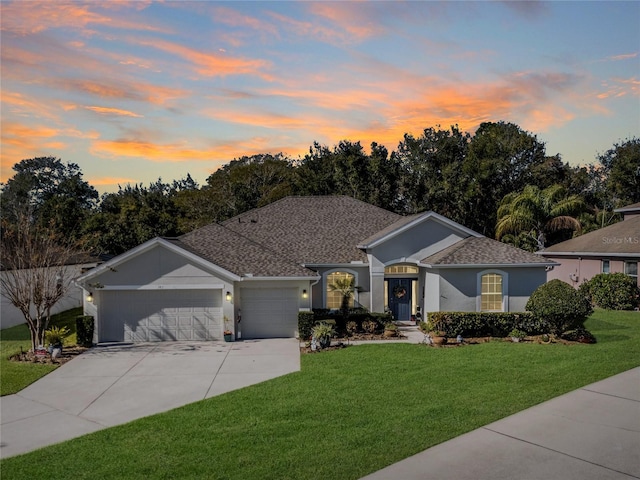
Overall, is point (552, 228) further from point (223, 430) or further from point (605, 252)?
point (223, 430)

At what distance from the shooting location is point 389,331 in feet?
64.1

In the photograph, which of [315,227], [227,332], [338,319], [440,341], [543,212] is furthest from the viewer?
[543,212]

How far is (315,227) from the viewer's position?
84.7 ft

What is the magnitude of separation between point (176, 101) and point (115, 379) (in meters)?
12.2

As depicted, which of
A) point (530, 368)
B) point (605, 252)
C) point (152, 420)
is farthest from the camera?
point (605, 252)

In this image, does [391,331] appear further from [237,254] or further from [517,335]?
[237,254]

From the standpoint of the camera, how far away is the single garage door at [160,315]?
19.5 meters

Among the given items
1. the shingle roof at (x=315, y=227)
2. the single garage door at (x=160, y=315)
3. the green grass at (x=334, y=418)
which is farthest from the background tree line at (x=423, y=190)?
the green grass at (x=334, y=418)

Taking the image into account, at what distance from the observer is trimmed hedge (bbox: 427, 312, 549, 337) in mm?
18422

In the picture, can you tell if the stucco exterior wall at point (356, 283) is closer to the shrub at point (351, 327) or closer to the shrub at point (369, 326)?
the shrub at point (369, 326)

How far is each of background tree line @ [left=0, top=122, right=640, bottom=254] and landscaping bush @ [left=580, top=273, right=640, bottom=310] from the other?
857 centimetres

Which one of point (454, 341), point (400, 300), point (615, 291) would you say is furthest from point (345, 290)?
point (615, 291)

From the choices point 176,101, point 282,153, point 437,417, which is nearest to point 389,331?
point 437,417

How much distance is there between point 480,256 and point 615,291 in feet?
30.6
